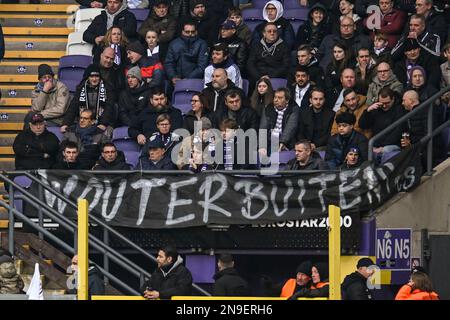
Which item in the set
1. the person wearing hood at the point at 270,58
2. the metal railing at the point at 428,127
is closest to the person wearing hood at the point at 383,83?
the metal railing at the point at 428,127

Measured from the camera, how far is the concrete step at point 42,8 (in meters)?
27.6

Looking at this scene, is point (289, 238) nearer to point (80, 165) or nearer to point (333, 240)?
point (80, 165)

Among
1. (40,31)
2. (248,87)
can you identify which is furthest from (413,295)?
(40,31)

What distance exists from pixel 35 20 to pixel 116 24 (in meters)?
2.21

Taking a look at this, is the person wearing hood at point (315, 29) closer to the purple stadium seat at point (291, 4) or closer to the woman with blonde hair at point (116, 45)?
the purple stadium seat at point (291, 4)

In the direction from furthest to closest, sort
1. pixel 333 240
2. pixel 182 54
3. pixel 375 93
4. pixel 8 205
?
pixel 182 54 → pixel 375 93 → pixel 8 205 → pixel 333 240

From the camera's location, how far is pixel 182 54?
80.9ft

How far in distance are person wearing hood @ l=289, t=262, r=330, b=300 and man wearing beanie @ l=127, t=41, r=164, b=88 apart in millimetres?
4596

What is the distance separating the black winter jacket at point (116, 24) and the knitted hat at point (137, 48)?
2.20 ft
